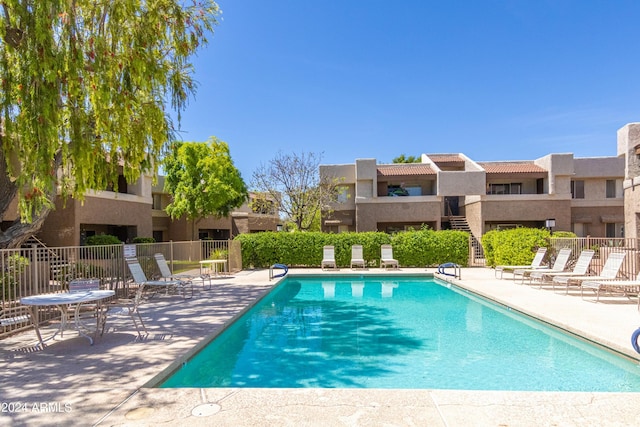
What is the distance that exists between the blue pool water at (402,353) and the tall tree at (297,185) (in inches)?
664

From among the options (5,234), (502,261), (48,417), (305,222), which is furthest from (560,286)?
(305,222)

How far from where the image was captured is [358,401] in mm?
3975

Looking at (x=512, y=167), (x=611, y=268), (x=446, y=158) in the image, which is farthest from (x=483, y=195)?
(x=611, y=268)

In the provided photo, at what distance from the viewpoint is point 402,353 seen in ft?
22.1

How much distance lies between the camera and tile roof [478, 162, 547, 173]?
92.2ft

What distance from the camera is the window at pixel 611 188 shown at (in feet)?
96.5

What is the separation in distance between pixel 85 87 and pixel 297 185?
20.3 m

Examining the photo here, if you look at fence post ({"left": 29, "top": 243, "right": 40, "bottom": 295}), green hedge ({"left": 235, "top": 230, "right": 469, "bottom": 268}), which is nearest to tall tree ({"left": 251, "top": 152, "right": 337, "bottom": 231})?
green hedge ({"left": 235, "top": 230, "right": 469, "bottom": 268})

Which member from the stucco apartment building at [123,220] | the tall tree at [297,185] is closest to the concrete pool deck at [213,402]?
the stucco apartment building at [123,220]

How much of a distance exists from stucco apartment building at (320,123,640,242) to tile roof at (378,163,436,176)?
8 cm

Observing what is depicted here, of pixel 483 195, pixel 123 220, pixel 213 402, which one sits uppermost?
pixel 483 195

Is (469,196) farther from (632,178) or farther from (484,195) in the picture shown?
(632,178)

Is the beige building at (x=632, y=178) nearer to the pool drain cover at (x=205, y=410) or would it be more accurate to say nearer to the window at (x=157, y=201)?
the pool drain cover at (x=205, y=410)

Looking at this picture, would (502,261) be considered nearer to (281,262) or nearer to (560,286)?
(560,286)
